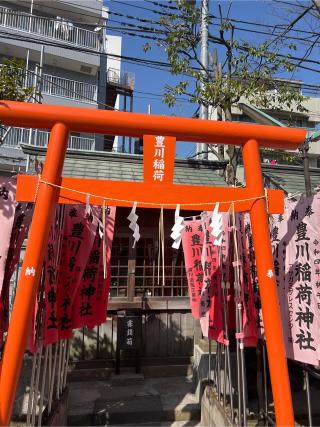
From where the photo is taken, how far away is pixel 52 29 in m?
22.2

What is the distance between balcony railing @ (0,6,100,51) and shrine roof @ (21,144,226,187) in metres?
13.4

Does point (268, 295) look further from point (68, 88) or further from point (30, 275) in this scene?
point (68, 88)

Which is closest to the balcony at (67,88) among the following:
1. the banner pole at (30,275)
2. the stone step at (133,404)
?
the stone step at (133,404)

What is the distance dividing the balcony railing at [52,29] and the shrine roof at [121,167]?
13.4 m

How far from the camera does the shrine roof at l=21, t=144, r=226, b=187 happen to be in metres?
10.4

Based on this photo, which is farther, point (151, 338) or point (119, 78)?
point (119, 78)

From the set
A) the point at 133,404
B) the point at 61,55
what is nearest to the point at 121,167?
the point at 133,404

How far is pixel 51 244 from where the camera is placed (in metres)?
4.36

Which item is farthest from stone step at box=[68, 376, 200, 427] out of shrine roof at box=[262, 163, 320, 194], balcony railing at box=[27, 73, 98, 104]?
balcony railing at box=[27, 73, 98, 104]

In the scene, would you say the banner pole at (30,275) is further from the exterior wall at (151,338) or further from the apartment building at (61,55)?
the apartment building at (61,55)

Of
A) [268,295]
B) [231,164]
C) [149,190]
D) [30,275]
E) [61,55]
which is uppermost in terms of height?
[61,55]

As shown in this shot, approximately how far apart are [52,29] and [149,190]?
22.7 meters

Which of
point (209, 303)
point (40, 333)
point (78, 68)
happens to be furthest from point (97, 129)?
point (78, 68)

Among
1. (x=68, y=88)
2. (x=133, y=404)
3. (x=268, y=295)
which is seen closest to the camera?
(x=268, y=295)
